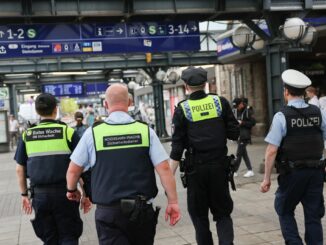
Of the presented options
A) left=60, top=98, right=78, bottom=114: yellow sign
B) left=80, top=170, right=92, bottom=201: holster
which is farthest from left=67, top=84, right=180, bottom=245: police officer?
left=60, top=98, right=78, bottom=114: yellow sign

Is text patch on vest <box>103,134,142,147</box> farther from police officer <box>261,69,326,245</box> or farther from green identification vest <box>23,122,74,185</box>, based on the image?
police officer <box>261,69,326,245</box>

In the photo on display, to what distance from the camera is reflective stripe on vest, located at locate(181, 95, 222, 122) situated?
4605mm

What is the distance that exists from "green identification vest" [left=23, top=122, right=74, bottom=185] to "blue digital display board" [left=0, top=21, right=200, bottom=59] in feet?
30.1

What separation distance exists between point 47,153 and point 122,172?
1230 millimetres

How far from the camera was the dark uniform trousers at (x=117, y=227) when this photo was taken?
3498mm

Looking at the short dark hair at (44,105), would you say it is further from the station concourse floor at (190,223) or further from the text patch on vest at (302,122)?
the text patch on vest at (302,122)

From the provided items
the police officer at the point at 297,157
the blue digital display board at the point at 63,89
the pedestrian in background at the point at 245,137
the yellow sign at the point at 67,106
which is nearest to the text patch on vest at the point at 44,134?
the police officer at the point at 297,157

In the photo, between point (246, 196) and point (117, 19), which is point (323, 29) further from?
point (246, 196)

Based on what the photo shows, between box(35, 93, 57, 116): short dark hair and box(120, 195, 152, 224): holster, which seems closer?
box(120, 195, 152, 224): holster

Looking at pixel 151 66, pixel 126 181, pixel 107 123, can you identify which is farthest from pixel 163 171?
pixel 151 66

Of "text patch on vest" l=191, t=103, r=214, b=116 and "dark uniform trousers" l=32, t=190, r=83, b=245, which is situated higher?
"text patch on vest" l=191, t=103, r=214, b=116

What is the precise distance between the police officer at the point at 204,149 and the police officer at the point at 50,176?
3.37ft

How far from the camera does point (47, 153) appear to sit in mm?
4500

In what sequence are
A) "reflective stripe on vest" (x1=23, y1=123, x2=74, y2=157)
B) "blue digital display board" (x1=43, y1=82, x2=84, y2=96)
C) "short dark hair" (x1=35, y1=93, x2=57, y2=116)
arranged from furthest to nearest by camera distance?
"blue digital display board" (x1=43, y1=82, x2=84, y2=96) → "short dark hair" (x1=35, y1=93, x2=57, y2=116) → "reflective stripe on vest" (x1=23, y1=123, x2=74, y2=157)
